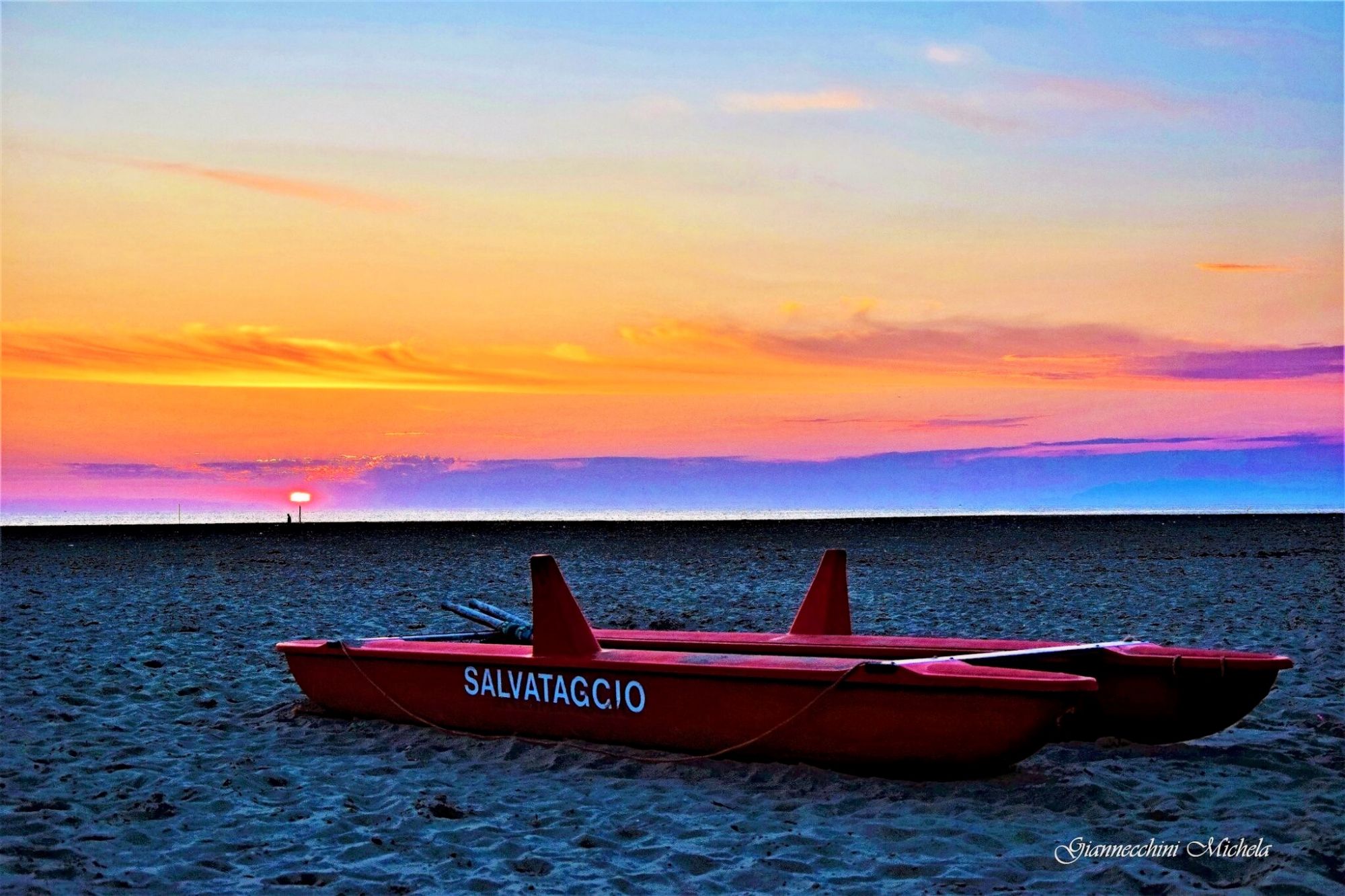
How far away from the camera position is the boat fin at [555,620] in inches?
309

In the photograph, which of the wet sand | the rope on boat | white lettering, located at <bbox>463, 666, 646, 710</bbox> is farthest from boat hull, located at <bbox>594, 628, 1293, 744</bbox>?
white lettering, located at <bbox>463, 666, 646, 710</bbox>

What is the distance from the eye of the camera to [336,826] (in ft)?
19.3

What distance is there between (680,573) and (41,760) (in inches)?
631

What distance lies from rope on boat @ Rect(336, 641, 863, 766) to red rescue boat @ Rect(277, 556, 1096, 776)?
12 millimetres

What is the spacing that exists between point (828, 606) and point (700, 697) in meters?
2.30

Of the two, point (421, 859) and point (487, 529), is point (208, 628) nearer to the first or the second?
point (421, 859)

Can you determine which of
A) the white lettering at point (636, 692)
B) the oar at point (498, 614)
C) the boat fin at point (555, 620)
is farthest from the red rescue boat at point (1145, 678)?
the oar at point (498, 614)

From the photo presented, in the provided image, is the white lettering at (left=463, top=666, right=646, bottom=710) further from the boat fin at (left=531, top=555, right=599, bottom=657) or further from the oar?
the oar

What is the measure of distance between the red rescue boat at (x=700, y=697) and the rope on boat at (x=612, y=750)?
1 cm

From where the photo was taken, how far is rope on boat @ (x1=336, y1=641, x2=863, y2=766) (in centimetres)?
673

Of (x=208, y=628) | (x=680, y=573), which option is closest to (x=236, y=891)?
(x=208, y=628)

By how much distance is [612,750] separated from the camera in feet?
24.4

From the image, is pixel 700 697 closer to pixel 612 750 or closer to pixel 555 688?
pixel 612 750

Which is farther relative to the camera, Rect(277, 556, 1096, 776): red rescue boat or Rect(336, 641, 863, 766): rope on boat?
Rect(336, 641, 863, 766): rope on boat
